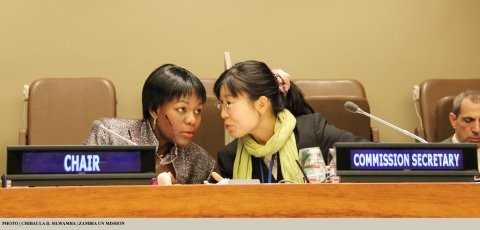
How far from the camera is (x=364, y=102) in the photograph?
8.16 ft

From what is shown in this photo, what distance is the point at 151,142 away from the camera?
2.00 m

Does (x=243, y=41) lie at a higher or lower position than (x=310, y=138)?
higher

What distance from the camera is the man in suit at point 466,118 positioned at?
2.45 m

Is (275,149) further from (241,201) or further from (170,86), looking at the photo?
(241,201)

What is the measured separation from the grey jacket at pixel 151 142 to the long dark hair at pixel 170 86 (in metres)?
0.08

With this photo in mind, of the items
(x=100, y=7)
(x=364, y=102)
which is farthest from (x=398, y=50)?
(x=100, y=7)

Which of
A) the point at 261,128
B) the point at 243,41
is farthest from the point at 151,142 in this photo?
the point at 243,41

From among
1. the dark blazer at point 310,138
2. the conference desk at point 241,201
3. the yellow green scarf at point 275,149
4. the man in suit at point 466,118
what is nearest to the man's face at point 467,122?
the man in suit at point 466,118

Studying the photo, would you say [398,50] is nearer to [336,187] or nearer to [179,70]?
[179,70]

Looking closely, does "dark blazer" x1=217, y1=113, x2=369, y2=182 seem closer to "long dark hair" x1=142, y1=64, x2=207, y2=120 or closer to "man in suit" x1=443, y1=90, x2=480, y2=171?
"long dark hair" x1=142, y1=64, x2=207, y2=120

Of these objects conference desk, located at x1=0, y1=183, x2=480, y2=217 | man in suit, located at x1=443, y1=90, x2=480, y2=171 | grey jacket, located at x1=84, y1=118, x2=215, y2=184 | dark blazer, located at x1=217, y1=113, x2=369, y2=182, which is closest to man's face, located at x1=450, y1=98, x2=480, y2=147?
man in suit, located at x1=443, y1=90, x2=480, y2=171

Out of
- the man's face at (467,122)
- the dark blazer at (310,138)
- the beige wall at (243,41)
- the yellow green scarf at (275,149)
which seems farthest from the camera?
the beige wall at (243,41)

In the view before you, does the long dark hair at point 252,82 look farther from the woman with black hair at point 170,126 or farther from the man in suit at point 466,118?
the man in suit at point 466,118

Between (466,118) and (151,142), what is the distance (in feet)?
3.75
